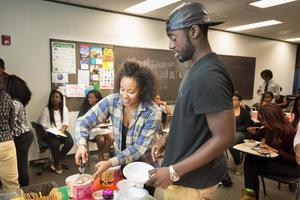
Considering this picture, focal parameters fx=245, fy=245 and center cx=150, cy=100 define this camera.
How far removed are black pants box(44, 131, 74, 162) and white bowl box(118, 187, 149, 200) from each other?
9.08 feet

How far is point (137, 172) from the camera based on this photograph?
4.04 ft

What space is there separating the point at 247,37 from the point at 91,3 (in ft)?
15.1

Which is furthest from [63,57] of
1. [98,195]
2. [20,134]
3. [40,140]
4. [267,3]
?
[267,3]

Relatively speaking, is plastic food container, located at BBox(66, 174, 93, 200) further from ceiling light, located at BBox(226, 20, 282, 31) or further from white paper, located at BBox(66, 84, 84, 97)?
ceiling light, located at BBox(226, 20, 282, 31)

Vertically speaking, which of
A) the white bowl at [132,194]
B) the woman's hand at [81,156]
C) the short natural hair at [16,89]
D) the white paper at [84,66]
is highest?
the white paper at [84,66]

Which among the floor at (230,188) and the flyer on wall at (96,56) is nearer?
→ the floor at (230,188)

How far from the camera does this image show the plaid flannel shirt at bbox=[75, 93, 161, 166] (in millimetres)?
1400

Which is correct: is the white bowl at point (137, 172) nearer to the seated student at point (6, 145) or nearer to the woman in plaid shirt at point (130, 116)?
the woman in plaid shirt at point (130, 116)

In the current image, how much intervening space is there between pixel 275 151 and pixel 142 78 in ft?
5.57

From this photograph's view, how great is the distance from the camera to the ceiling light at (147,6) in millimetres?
3902

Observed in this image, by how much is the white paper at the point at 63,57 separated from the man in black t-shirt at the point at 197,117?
335 centimetres

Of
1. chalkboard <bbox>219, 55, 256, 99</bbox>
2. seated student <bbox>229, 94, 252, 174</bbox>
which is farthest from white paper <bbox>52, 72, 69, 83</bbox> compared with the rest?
chalkboard <bbox>219, 55, 256, 99</bbox>

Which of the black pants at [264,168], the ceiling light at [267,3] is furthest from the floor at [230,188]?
the ceiling light at [267,3]

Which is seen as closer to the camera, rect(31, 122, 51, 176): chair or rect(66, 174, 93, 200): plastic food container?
rect(66, 174, 93, 200): plastic food container
